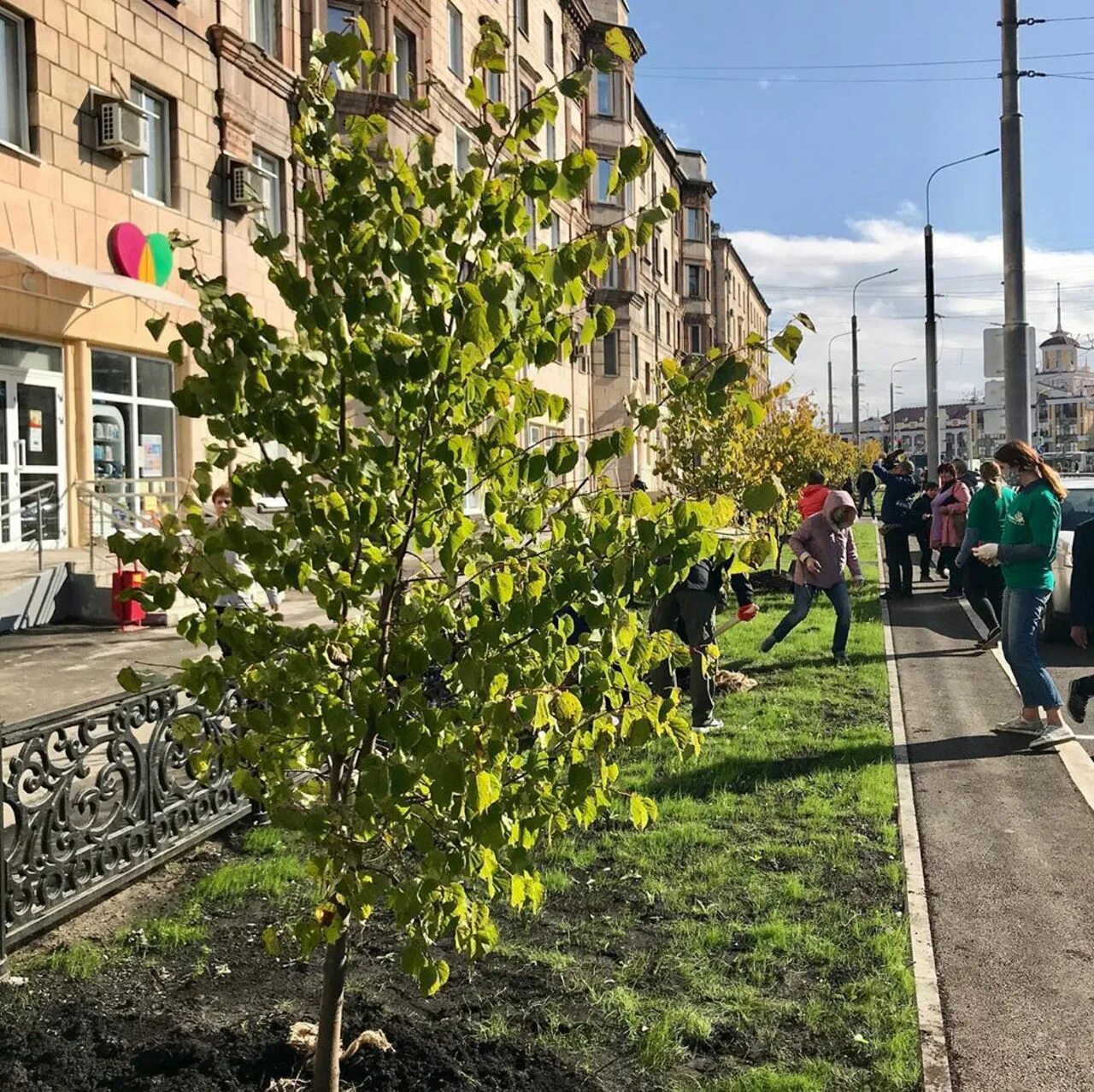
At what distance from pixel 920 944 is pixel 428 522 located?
2769 mm

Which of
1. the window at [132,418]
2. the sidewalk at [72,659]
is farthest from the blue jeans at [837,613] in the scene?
the window at [132,418]

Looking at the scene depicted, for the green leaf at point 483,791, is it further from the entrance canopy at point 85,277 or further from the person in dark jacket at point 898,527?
the person in dark jacket at point 898,527

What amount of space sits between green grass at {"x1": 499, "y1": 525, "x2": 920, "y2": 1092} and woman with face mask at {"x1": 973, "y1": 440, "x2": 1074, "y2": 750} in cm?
106

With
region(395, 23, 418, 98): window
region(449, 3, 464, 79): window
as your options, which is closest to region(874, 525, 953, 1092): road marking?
region(395, 23, 418, 98): window

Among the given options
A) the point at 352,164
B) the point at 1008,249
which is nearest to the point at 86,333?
the point at 1008,249

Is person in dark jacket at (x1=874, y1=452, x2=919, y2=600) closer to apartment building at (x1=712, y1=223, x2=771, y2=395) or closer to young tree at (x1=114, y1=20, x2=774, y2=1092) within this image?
young tree at (x1=114, y1=20, x2=774, y2=1092)

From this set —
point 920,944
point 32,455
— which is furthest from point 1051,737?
point 32,455

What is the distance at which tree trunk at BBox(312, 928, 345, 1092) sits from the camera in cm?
306

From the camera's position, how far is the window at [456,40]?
90.4 feet

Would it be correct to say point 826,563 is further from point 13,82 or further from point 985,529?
point 13,82

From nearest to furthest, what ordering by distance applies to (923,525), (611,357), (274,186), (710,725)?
(710,725), (923,525), (274,186), (611,357)

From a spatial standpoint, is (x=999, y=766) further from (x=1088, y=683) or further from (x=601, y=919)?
(x=601, y=919)

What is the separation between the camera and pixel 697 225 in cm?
6406

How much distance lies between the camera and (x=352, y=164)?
2547 millimetres
